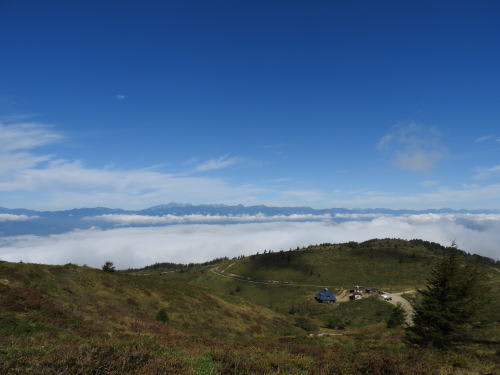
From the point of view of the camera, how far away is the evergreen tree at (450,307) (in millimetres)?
23094

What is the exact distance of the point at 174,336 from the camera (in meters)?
22.7

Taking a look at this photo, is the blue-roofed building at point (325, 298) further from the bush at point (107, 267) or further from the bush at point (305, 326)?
the bush at point (107, 267)

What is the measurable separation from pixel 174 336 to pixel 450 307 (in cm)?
2184

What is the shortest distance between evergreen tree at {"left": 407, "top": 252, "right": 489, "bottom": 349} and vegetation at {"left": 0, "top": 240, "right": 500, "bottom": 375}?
995 millimetres

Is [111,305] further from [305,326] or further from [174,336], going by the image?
[305,326]

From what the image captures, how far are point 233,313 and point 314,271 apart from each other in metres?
151

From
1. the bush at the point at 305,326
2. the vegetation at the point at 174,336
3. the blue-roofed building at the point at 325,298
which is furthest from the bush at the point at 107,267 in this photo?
the blue-roofed building at the point at 325,298

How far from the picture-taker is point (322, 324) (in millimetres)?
75312

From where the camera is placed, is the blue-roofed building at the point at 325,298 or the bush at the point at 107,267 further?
the blue-roofed building at the point at 325,298

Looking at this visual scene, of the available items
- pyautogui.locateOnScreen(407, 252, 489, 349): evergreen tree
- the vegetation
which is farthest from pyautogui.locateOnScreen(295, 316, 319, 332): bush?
pyautogui.locateOnScreen(407, 252, 489, 349): evergreen tree

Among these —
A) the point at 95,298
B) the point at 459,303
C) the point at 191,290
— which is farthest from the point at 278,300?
the point at 459,303

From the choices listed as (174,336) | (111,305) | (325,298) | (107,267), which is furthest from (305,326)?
(325,298)

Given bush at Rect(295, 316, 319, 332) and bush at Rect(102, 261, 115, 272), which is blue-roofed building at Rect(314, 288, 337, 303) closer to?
bush at Rect(295, 316, 319, 332)

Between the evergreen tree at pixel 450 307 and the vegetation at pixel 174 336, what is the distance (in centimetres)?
99
